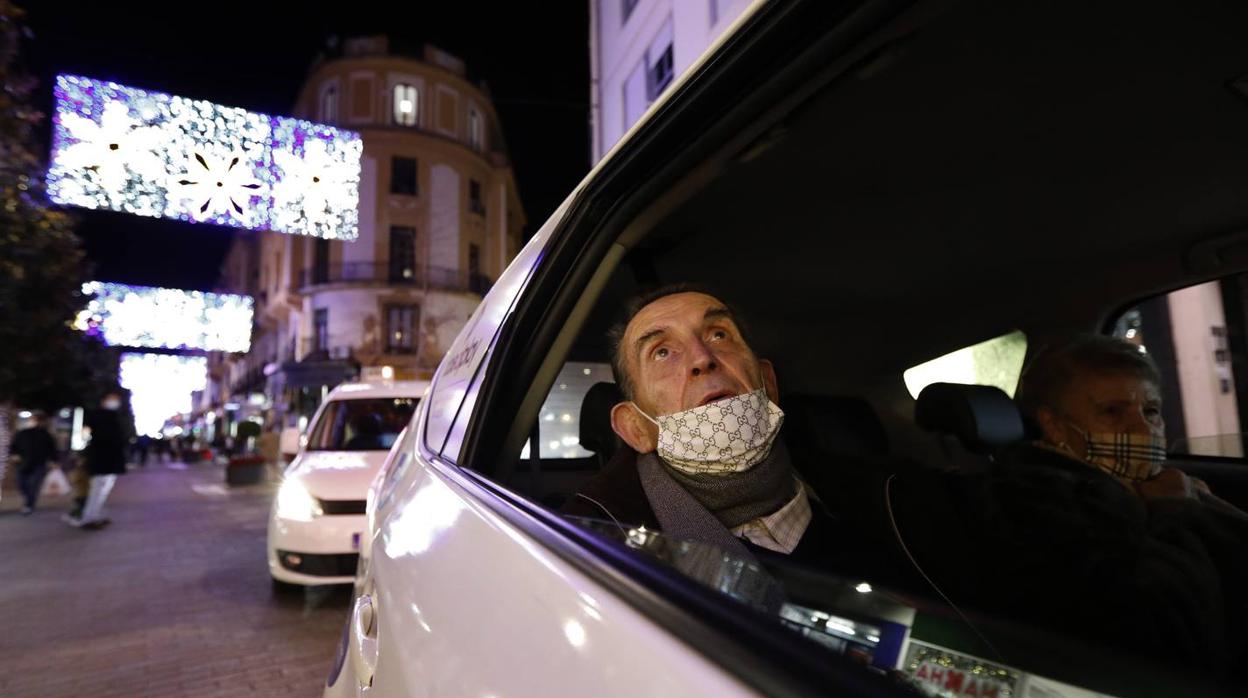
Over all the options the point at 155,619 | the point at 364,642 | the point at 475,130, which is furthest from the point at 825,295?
the point at 475,130

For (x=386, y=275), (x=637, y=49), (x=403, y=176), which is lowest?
(x=386, y=275)

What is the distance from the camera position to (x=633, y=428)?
71.8 inches

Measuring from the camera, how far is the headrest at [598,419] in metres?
2.30

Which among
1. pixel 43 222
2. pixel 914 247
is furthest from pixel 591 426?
pixel 43 222

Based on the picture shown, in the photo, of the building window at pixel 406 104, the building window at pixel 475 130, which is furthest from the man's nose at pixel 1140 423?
the building window at pixel 475 130

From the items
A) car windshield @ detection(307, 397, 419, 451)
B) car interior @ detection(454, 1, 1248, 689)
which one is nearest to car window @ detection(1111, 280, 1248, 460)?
car interior @ detection(454, 1, 1248, 689)

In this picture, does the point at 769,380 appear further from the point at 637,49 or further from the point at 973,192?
the point at 637,49

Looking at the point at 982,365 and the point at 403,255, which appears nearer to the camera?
the point at 982,365

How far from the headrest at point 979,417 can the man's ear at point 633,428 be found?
0.90 meters

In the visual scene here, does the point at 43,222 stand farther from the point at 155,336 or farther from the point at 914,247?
the point at 155,336

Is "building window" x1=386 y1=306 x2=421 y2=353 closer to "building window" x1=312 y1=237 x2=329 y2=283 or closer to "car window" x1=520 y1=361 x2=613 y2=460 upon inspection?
"building window" x1=312 y1=237 x2=329 y2=283

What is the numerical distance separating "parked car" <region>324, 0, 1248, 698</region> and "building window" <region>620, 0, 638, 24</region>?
1218 centimetres

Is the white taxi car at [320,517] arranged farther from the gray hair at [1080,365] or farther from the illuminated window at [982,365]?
the gray hair at [1080,365]

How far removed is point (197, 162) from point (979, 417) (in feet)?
34.3
